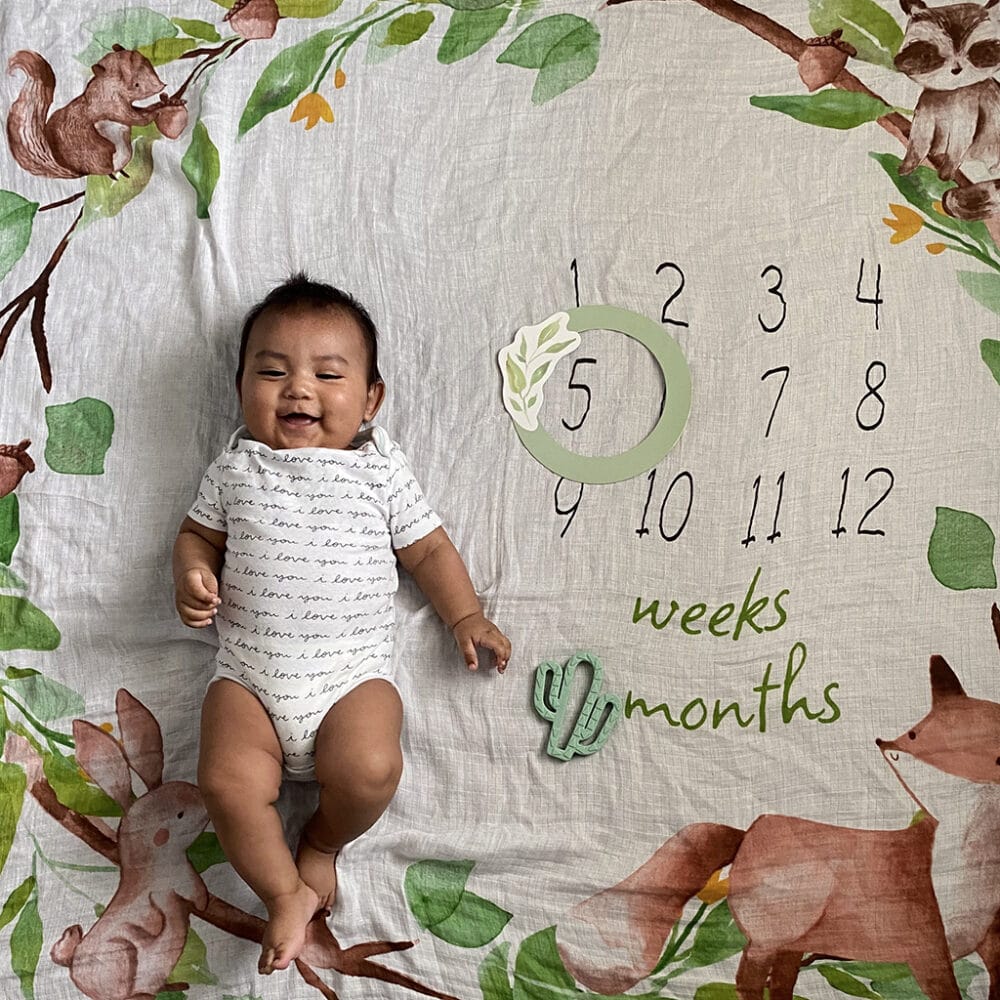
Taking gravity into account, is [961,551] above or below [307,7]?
below

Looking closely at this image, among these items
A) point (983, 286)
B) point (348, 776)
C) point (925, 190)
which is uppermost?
point (925, 190)

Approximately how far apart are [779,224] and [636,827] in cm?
72

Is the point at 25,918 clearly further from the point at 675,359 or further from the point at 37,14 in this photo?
the point at 37,14

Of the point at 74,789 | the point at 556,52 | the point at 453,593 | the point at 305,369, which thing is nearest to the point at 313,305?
the point at 305,369

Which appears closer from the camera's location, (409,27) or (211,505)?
(211,505)

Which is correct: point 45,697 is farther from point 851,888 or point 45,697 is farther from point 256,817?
point 851,888

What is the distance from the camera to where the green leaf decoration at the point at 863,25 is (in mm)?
1353

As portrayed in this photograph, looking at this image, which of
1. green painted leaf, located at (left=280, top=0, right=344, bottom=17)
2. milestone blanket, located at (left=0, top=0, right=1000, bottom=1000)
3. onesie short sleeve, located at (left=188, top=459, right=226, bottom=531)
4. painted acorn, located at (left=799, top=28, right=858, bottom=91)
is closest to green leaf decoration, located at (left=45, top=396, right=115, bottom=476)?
milestone blanket, located at (left=0, top=0, right=1000, bottom=1000)

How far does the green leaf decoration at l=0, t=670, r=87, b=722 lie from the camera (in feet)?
4.04

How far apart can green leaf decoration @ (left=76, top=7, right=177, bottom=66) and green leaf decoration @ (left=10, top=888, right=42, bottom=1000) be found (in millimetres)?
1033

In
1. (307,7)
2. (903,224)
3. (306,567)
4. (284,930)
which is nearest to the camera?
(284,930)

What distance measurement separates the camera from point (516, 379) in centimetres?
129

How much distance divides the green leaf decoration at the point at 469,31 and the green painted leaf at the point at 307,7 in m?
0.15

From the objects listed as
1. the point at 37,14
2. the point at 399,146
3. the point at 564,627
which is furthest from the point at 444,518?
the point at 37,14
